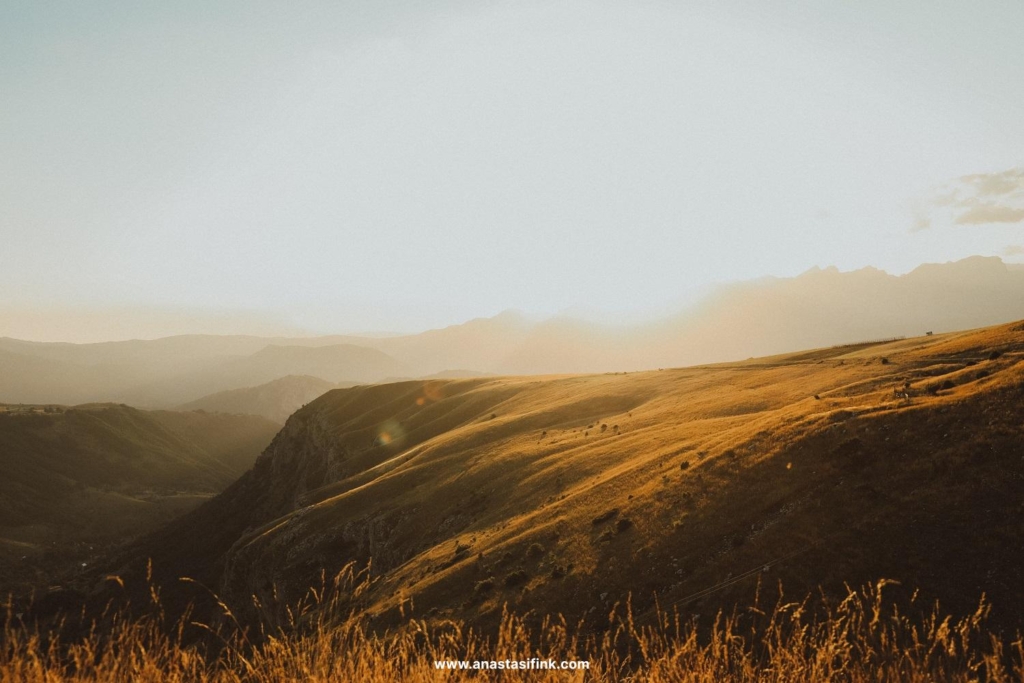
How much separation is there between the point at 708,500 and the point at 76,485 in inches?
7552

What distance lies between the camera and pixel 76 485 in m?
153

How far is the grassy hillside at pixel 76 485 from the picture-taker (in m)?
123

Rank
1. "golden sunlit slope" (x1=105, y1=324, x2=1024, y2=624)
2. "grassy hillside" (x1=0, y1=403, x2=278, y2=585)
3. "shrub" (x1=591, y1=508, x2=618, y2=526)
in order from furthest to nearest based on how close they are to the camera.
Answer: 1. "grassy hillside" (x1=0, y1=403, x2=278, y2=585)
2. "shrub" (x1=591, y1=508, x2=618, y2=526)
3. "golden sunlit slope" (x1=105, y1=324, x2=1024, y2=624)

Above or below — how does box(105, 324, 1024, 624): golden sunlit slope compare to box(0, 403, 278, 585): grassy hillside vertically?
above

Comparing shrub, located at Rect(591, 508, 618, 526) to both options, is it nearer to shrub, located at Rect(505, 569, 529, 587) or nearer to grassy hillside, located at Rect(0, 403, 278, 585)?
shrub, located at Rect(505, 569, 529, 587)

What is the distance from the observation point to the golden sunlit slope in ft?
64.1

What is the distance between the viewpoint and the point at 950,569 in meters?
17.4

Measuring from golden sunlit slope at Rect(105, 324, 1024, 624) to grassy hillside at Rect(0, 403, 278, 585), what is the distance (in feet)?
292

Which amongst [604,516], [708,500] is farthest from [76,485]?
[708,500]

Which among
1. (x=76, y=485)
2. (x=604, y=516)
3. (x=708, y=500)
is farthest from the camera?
(x=76, y=485)

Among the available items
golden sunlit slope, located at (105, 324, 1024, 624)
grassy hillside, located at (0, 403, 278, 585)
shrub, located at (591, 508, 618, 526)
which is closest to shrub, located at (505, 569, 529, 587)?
golden sunlit slope, located at (105, 324, 1024, 624)

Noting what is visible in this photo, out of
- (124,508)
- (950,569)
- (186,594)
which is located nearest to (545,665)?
(950,569)

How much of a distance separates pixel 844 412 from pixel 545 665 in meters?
28.0

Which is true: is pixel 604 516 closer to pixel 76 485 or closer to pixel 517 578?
pixel 517 578
